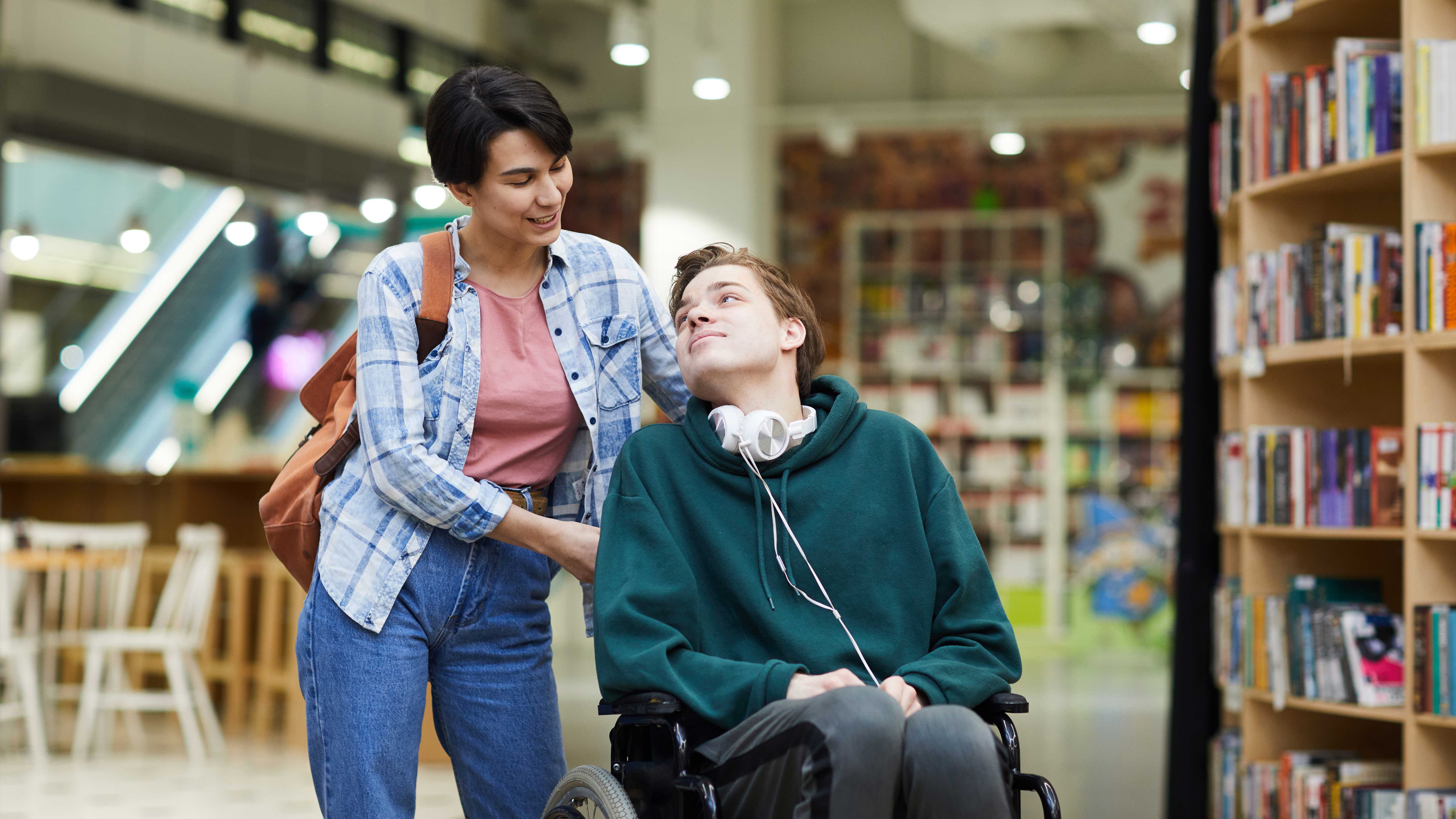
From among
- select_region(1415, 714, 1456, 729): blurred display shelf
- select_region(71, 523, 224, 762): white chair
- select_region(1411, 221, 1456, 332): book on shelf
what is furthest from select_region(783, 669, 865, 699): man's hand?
select_region(71, 523, 224, 762): white chair

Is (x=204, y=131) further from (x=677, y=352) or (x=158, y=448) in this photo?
(x=677, y=352)

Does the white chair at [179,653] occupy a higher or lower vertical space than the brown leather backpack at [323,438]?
lower

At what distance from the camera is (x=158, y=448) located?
8969 millimetres

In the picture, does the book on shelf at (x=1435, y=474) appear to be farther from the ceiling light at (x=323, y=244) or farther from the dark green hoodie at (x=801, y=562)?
the ceiling light at (x=323, y=244)

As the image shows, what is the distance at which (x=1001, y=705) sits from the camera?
5.40 ft

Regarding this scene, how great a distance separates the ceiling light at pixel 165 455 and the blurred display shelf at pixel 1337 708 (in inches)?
247

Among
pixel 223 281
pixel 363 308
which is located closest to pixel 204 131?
pixel 223 281

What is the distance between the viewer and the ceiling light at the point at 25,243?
7348mm

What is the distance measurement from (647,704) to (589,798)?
150 millimetres

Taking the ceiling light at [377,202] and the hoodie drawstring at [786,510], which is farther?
the ceiling light at [377,202]

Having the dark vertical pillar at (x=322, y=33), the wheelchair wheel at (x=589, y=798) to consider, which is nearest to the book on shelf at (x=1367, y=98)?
the wheelchair wheel at (x=589, y=798)

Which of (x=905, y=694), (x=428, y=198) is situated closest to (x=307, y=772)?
(x=905, y=694)

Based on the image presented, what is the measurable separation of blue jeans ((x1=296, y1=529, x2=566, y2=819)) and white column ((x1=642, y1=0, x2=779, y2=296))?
7.23 metres

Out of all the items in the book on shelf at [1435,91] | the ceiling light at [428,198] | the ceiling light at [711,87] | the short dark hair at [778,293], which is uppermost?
the ceiling light at [711,87]
